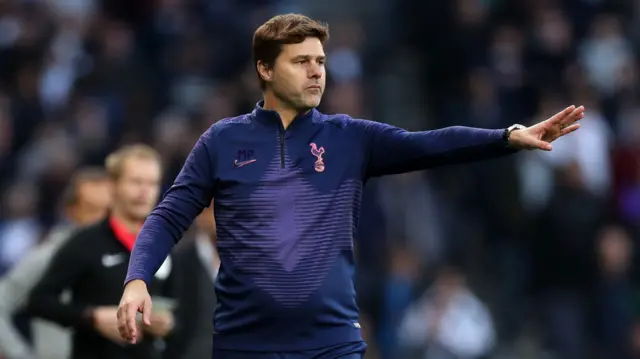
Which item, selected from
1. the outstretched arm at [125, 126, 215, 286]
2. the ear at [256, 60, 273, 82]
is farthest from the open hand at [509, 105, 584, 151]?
the outstretched arm at [125, 126, 215, 286]

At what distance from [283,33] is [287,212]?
0.77 meters

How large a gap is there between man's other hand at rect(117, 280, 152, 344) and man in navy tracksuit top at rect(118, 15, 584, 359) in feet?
0.09

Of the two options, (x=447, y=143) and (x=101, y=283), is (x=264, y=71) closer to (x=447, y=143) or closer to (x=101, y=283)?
(x=447, y=143)

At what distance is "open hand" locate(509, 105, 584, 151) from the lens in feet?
19.0

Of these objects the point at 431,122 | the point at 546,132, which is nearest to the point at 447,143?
the point at 546,132

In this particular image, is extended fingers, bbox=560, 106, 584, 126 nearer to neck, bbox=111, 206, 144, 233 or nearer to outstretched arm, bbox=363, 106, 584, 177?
outstretched arm, bbox=363, 106, 584, 177

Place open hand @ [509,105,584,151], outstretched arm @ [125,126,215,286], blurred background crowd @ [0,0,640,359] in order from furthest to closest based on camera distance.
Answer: blurred background crowd @ [0,0,640,359] → outstretched arm @ [125,126,215,286] → open hand @ [509,105,584,151]

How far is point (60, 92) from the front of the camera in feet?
56.0

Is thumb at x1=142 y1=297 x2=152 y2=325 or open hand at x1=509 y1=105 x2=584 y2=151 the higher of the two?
open hand at x1=509 y1=105 x2=584 y2=151

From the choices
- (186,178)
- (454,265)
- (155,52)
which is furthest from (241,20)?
(186,178)

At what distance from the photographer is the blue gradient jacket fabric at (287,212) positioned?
238 inches

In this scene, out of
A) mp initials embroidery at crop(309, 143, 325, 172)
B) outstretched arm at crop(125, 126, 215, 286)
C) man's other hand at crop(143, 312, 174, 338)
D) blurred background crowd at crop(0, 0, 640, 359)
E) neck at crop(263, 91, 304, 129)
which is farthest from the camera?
blurred background crowd at crop(0, 0, 640, 359)

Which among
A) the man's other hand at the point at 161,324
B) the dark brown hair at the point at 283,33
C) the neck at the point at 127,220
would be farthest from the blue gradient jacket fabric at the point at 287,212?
the neck at the point at 127,220

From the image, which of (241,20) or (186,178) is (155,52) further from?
(186,178)
